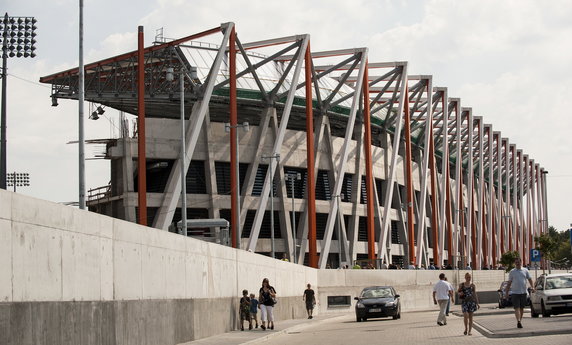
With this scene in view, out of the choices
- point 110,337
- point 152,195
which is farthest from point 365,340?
point 152,195

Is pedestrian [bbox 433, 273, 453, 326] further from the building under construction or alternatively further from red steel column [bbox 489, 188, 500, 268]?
red steel column [bbox 489, 188, 500, 268]

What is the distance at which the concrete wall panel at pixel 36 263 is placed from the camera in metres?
13.8

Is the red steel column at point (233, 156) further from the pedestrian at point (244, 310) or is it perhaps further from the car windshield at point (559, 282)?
the car windshield at point (559, 282)

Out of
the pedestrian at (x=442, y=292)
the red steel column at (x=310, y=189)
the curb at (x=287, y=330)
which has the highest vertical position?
the red steel column at (x=310, y=189)

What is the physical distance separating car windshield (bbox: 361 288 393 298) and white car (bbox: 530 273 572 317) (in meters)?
9.24

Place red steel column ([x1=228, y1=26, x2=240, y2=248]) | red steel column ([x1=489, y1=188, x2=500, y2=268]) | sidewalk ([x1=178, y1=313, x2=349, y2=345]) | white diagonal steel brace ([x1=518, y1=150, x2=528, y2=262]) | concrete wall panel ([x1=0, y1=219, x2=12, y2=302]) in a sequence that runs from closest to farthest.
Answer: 1. concrete wall panel ([x1=0, y1=219, x2=12, y2=302])
2. sidewalk ([x1=178, y1=313, x2=349, y2=345])
3. red steel column ([x1=228, y1=26, x2=240, y2=248])
4. red steel column ([x1=489, y1=188, x2=500, y2=268])
5. white diagonal steel brace ([x1=518, y1=150, x2=528, y2=262])

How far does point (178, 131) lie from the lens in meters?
62.3

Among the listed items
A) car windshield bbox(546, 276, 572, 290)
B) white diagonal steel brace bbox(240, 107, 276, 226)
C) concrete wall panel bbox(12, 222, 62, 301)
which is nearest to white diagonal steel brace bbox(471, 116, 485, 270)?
white diagonal steel brace bbox(240, 107, 276, 226)

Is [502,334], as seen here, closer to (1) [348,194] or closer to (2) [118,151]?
(2) [118,151]

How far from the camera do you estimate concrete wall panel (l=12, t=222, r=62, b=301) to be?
541 inches

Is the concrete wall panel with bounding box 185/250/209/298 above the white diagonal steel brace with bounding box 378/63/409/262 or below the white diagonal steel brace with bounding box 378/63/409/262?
below

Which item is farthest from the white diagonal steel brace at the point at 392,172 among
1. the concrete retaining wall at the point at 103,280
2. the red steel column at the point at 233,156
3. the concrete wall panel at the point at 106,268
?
the concrete wall panel at the point at 106,268

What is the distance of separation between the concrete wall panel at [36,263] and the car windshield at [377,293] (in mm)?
26237

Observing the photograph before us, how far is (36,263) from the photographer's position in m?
14.5
